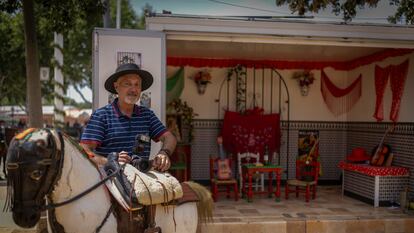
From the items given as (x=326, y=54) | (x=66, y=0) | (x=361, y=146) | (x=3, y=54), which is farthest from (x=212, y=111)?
(x=3, y=54)

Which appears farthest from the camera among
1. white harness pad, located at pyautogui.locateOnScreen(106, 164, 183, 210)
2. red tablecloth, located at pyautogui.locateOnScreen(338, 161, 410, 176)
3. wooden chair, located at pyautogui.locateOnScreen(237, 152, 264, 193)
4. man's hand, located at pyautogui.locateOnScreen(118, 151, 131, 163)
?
wooden chair, located at pyautogui.locateOnScreen(237, 152, 264, 193)

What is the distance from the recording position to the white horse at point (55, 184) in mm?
2098

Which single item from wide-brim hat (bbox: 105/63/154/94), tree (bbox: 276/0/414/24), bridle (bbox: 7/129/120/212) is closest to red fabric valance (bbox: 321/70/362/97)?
tree (bbox: 276/0/414/24)

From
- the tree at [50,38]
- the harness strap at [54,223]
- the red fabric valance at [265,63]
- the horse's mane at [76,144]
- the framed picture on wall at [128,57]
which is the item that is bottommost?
the harness strap at [54,223]

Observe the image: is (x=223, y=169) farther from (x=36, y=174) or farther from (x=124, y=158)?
(x=36, y=174)

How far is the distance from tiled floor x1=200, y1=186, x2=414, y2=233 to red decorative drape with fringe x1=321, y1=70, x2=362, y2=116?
2.78 m

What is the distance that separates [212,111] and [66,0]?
3.89 meters

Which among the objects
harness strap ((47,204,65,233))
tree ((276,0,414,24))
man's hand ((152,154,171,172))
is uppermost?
tree ((276,0,414,24))

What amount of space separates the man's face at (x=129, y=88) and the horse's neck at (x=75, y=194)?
0.61 m

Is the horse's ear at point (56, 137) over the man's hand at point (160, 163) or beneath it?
over

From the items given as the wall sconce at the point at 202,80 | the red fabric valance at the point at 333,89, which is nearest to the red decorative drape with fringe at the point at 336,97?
the red fabric valance at the point at 333,89

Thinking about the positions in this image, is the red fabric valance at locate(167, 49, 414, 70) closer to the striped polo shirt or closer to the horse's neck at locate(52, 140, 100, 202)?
the striped polo shirt

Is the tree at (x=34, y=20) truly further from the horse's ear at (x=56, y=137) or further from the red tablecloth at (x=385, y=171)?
the red tablecloth at (x=385, y=171)

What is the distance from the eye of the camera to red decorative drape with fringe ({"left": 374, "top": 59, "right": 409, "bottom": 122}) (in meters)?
7.32
